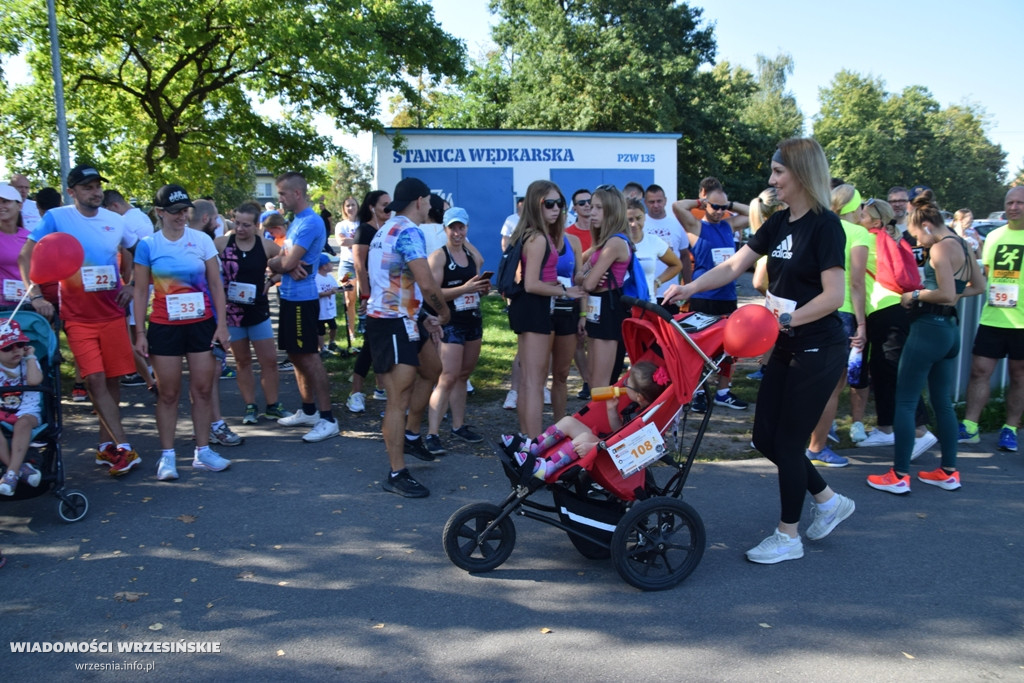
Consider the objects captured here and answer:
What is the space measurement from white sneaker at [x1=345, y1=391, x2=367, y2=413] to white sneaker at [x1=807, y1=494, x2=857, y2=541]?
4339mm

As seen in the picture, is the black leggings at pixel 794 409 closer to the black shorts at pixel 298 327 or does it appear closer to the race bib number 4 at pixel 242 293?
the black shorts at pixel 298 327

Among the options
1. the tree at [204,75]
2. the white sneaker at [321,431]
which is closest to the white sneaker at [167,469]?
the white sneaker at [321,431]

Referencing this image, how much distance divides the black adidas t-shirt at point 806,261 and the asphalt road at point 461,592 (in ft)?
4.13

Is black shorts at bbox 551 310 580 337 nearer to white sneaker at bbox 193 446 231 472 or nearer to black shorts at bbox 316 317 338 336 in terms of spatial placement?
white sneaker at bbox 193 446 231 472

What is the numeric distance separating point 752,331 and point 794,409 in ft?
1.92

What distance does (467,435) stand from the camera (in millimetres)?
6734

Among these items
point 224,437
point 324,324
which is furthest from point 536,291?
point 324,324

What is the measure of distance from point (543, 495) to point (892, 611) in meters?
2.28

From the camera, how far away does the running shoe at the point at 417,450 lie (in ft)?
20.3

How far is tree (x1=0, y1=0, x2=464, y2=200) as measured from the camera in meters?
12.6

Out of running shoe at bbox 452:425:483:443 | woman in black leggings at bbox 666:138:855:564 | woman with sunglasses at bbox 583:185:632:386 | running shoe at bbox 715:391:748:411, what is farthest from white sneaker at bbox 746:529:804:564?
running shoe at bbox 715:391:748:411

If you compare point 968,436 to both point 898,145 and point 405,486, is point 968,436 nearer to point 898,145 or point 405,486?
point 405,486

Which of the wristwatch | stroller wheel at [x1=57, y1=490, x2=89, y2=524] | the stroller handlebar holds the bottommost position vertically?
stroller wheel at [x1=57, y1=490, x2=89, y2=524]

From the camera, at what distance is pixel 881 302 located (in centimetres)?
626
